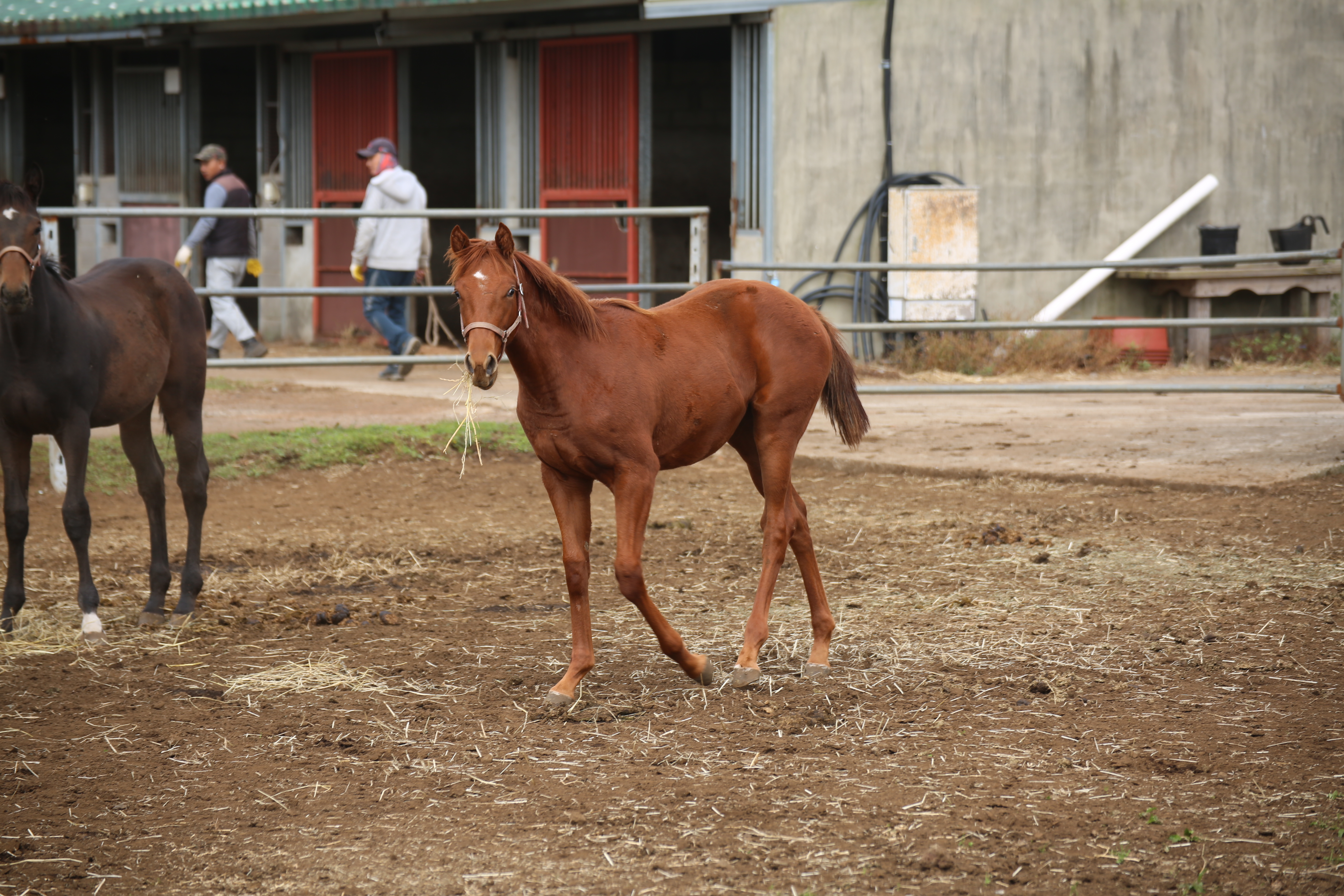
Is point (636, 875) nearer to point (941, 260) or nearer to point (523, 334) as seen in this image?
point (523, 334)

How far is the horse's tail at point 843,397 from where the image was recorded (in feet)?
17.6

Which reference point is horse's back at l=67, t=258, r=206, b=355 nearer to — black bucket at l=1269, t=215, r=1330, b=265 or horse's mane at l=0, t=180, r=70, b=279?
horse's mane at l=0, t=180, r=70, b=279

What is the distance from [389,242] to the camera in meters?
12.2

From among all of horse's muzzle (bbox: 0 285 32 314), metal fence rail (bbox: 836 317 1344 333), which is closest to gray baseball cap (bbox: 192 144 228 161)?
metal fence rail (bbox: 836 317 1344 333)

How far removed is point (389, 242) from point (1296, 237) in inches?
355

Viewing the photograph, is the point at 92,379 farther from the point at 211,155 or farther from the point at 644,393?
the point at 211,155

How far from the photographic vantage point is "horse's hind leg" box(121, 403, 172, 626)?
5.94m

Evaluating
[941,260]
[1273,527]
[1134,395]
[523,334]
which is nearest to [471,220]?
[941,260]

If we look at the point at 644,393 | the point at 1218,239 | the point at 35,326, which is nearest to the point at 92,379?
the point at 35,326

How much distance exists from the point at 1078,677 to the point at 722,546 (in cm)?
266

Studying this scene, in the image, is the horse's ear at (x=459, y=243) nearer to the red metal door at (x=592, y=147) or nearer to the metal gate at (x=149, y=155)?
the red metal door at (x=592, y=147)

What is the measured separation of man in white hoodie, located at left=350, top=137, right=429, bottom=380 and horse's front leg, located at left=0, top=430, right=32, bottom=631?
19.4 feet

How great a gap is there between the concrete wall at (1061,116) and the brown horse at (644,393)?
29.3 ft

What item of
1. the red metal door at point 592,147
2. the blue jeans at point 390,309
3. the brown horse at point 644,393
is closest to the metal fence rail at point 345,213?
the blue jeans at point 390,309
